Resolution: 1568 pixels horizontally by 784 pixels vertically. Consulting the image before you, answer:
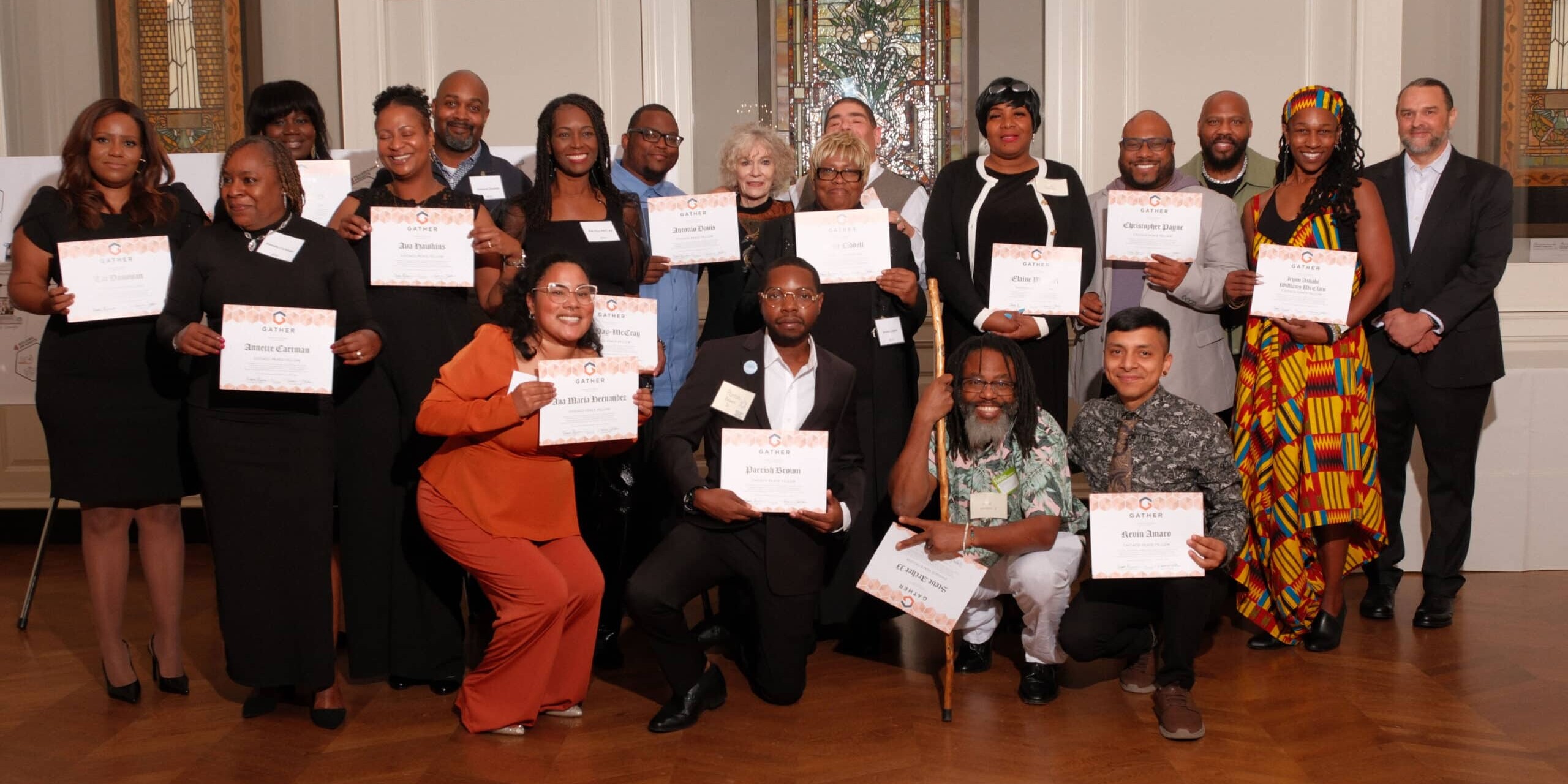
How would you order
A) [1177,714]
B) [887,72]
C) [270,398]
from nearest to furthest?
[1177,714] → [270,398] → [887,72]

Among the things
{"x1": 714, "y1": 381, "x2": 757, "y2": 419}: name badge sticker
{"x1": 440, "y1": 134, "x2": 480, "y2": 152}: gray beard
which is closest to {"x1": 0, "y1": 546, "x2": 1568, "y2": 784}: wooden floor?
{"x1": 714, "y1": 381, "x2": 757, "y2": 419}: name badge sticker

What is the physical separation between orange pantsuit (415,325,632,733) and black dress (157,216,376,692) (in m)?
0.37

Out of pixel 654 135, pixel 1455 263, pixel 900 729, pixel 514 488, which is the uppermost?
pixel 654 135

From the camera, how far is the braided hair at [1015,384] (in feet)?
12.9

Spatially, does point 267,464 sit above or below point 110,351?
below

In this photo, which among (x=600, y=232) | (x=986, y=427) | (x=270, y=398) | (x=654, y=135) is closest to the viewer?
(x=270, y=398)

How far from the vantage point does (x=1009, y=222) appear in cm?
451

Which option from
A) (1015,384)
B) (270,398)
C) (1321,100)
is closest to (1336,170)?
(1321,100)

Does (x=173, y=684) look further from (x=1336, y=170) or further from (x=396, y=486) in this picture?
(x=1336, y=170)

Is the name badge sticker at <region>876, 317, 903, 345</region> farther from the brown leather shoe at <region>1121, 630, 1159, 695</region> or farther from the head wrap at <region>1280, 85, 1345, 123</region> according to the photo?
the head wrap at <region>1280, 85, 1345, 123</region>

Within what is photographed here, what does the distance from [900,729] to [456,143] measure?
258 cm

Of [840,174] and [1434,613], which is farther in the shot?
[1434,613]

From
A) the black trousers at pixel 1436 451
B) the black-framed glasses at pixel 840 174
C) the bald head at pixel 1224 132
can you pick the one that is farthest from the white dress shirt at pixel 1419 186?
the black-framed glasses at pixel 840 174

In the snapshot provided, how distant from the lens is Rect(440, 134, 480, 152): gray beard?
4.59 meters
